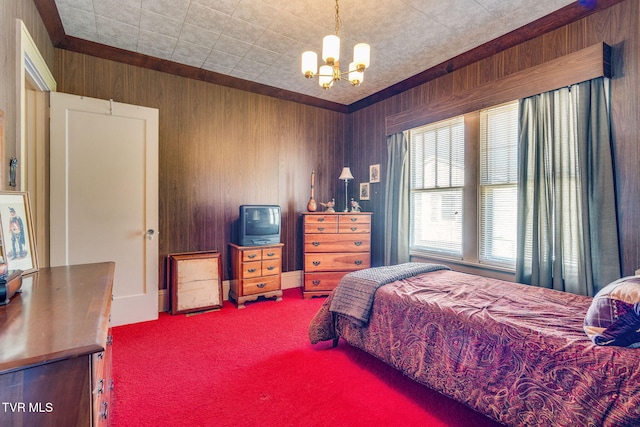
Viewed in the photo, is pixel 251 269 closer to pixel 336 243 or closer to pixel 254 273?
pixel 254 273

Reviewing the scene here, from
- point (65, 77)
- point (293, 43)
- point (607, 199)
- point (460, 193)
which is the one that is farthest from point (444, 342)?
point (65, 77)

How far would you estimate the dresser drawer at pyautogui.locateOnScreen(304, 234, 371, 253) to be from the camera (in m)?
4.04

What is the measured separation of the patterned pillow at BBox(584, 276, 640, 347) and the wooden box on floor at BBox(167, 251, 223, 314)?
10.6 feet

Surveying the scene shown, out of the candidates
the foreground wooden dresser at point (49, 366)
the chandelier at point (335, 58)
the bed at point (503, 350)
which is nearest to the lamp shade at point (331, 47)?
the chandelier at point (335, 58)

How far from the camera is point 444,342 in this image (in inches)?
70.0

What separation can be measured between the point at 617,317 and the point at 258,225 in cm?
322

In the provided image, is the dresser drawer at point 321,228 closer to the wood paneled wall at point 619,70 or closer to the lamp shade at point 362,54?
the wood paneled wall at point 619,70

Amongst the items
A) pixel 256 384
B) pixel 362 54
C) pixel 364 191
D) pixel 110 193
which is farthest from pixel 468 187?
pixel 110 193

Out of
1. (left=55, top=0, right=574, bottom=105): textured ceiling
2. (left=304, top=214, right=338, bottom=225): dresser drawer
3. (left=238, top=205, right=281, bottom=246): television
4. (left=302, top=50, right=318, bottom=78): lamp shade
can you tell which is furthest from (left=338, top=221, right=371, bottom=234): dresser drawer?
(left=302, top=50, right=318, bottom=78): lamp shade

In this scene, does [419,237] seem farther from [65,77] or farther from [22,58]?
[65,77]

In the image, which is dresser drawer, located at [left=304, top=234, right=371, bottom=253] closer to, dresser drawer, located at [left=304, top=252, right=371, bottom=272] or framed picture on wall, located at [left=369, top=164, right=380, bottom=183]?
dresser drawer, located at [left=304, top=252, right=371, bottom=272]

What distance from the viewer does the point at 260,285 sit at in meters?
3.75

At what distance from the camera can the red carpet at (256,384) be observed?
1.75 m

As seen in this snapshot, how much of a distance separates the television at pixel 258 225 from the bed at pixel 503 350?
5.37 ft
